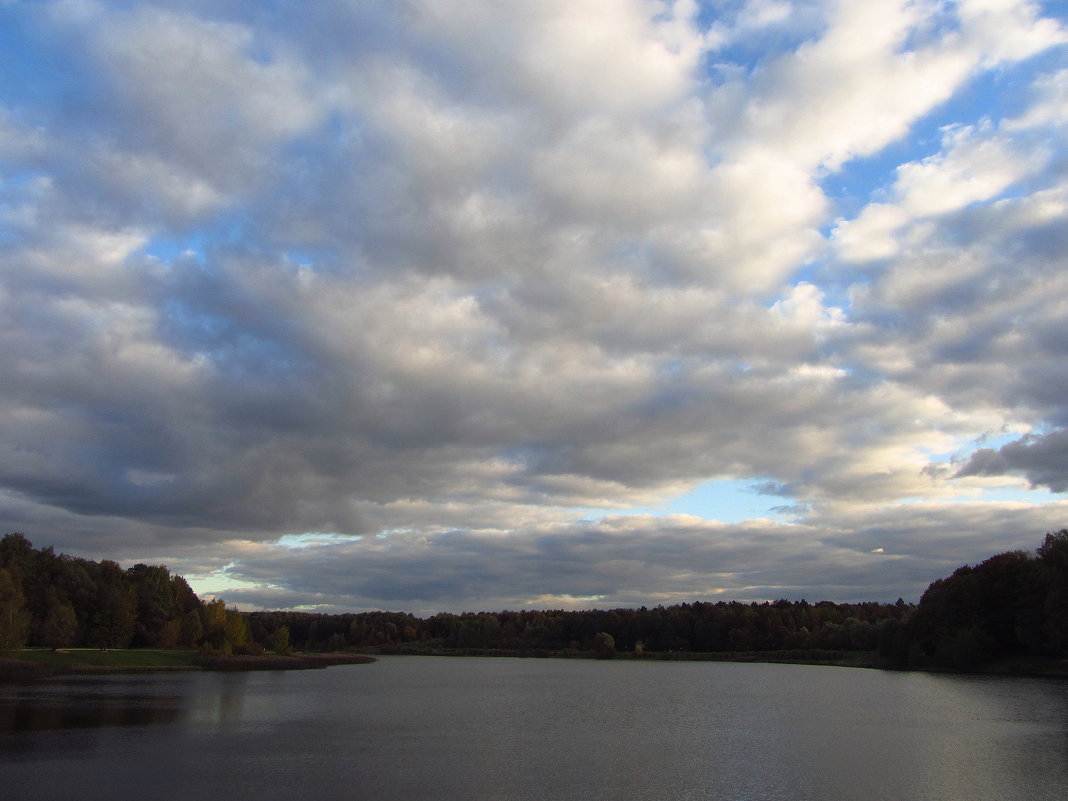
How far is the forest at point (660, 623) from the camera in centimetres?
7681

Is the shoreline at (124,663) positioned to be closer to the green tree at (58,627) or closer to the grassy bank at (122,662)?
the grassy bank at (122,662)

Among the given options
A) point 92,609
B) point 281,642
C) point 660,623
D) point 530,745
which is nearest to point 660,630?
point 660,623

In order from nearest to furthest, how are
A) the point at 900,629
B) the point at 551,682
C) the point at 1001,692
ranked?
the point at 1001,692 < the point at 551,682 < the point at 900,629

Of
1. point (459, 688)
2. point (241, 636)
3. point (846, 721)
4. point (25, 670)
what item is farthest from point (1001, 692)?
point (241, 636)

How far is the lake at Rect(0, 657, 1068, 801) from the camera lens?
74.4 ft

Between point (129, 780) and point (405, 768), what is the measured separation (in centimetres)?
804

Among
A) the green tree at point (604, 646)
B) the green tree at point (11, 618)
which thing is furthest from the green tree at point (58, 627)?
the green tree at point (604, 646)

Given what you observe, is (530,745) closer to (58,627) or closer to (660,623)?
(58,627)

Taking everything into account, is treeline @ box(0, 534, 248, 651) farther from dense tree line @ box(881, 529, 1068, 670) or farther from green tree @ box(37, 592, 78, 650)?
dense tree line @ box(881, 529, 1068, 670)

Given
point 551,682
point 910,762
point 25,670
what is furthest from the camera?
point 551,682

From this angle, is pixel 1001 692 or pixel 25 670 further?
pixel 25 670

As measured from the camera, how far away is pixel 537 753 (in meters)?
29.1

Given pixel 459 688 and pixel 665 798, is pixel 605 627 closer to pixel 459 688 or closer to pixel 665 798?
pixel 459 688

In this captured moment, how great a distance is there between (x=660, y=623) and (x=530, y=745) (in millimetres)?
130912
